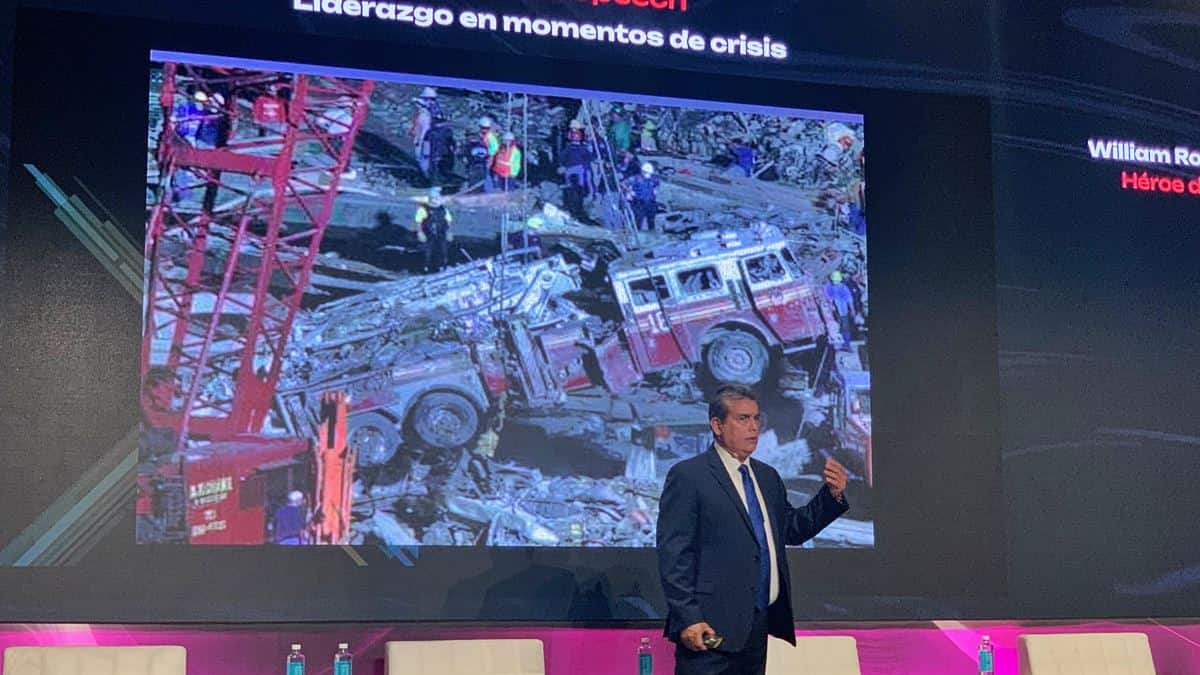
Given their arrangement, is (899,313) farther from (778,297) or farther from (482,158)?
(482,158)

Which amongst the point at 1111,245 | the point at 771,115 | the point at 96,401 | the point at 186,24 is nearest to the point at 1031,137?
the point at 1111,245

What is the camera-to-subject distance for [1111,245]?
6109mm

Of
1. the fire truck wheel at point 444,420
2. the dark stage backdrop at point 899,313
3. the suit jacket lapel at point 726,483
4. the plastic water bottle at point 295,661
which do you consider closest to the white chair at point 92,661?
the dark stage backdrop at point 899,313

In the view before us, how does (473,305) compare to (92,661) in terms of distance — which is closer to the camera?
(92,661)

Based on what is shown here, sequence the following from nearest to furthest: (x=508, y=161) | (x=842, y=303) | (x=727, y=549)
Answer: (x=727, y=549), (x=508, y=161), (x=842, y=303)

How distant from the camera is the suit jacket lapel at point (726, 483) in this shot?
437cm

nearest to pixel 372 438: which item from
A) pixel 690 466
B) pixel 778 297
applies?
pixel 690 466

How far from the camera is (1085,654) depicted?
5.42 meters

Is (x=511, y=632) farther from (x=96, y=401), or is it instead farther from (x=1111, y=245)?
(x=1111, y=245)

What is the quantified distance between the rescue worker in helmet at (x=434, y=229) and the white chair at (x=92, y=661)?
63.1 inches

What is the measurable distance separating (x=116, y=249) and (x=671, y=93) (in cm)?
212

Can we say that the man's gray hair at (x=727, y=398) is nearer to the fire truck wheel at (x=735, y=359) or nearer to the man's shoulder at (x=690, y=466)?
the man's shoulder at (x=690, y=466)

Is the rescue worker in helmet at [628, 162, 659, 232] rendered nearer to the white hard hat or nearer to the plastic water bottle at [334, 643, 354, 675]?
the white hard hat

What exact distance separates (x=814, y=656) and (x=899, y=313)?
145 centimetres
